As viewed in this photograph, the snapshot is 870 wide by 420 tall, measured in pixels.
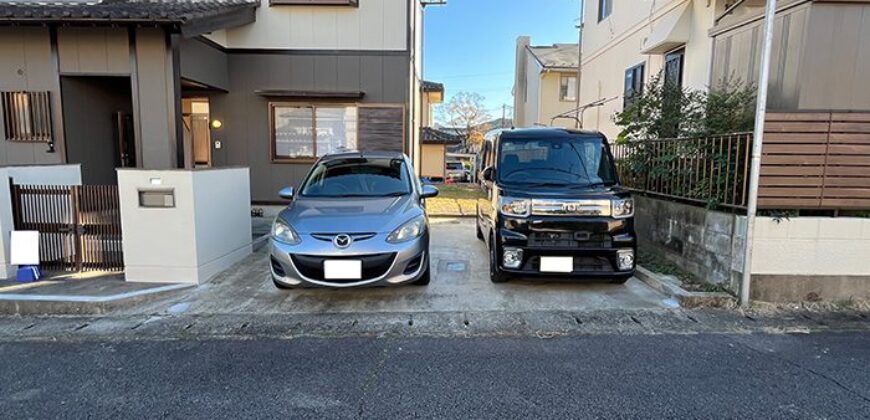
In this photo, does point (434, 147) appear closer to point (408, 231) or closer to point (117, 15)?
point (117, 15)

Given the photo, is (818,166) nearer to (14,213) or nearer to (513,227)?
(513,227)

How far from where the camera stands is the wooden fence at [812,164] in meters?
4.39

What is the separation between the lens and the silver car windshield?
5.37 metres

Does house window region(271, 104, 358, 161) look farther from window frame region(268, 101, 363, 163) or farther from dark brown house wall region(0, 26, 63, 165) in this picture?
dark brown house wall region(0, 26, 63, 165)

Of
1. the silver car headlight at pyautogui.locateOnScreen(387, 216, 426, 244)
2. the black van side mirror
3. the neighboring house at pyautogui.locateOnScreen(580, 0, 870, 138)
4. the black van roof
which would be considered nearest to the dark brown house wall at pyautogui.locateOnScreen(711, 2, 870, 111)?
the neighboring house at pyautogui.locateOnScreen(580, 0, 870, 138)

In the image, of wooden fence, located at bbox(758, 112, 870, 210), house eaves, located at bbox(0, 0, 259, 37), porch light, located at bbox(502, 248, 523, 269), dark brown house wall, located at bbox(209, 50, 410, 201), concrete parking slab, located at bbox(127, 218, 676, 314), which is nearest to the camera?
wooden fence, located at bbox(758, 112, 870, 210)

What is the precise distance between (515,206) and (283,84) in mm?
6495

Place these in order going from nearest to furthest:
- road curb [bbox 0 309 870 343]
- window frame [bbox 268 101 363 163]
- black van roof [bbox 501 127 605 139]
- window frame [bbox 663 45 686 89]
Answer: road curb [bbox 0 309 870 343] → black van roof [bbox 501 127 605 139] → window frame [bbox 663 45 686 89] → window frame [bbox 268 101 363 163]

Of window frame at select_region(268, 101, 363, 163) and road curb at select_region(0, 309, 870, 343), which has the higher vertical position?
window frame at select_region(268, 101, 363, 163)

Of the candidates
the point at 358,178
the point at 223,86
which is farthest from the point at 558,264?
the point at 223,86

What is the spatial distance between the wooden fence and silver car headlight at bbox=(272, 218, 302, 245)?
448cm

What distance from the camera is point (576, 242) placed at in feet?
15.4

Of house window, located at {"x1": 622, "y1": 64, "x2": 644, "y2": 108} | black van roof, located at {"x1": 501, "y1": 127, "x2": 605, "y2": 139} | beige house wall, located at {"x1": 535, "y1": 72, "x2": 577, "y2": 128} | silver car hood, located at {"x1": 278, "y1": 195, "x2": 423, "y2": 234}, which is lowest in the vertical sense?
silver car hood, located at {"x1": 278, "y1": 195, "x2": 423, "y2": 234}

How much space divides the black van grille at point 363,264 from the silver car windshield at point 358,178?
1112 mm
